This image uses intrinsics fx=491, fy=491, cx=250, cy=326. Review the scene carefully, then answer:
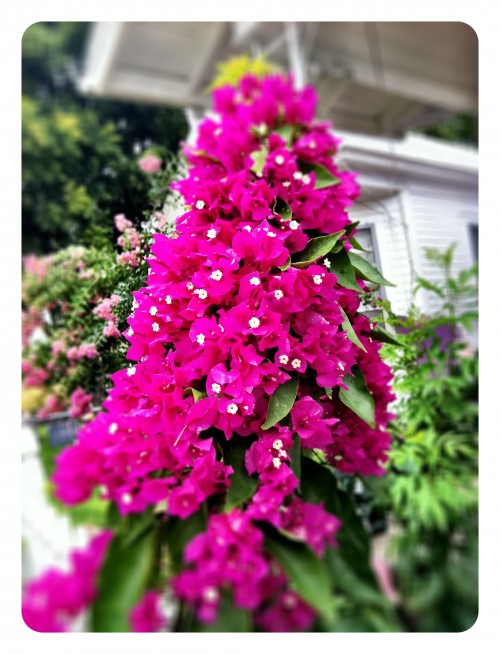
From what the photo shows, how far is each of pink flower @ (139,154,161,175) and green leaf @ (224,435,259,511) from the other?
64 centimetres

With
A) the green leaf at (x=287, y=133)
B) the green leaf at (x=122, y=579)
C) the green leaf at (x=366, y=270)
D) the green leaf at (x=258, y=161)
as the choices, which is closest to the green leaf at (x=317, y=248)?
the green leaf at (x=366, y=270)

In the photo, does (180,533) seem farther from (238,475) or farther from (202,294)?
(202,294)

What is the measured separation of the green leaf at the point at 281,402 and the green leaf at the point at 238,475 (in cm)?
7

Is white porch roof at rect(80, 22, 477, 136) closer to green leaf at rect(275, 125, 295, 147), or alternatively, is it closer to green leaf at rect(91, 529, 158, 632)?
green leaf at rect(275, 125, 295, 147)

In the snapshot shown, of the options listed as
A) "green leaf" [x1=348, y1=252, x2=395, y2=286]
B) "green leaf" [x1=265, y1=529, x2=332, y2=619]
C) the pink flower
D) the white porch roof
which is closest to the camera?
"green leaf" [x1=265, y1=529, x2=332, y2=619]

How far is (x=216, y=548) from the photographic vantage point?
73cm

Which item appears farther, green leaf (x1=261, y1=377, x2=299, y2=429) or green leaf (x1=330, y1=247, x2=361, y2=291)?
green leaf (x1=330, y1=247, x2=361, y2=291)

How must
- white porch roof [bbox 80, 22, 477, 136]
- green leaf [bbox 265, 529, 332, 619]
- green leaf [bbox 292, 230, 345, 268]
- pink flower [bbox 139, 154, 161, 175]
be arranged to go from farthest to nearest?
white porch roof [bbox 80, 22, 477, 136]
pink flower [bbox 139, 154, 161, 175]
green leaf [bbox 292, 230, 345, 268]
green leaf [bbox 265, 529, 332, 619]

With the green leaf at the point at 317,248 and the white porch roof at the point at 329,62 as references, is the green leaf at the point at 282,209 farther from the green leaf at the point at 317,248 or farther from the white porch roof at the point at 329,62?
the white porch roof at the point at 329,62

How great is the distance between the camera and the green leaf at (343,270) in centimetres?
88

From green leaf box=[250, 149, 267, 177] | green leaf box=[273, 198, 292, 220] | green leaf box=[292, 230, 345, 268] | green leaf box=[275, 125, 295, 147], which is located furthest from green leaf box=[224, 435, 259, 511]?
green leaf box=[275, 125, 295, 147]

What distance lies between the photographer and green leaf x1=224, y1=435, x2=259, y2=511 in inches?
→ 29.6
